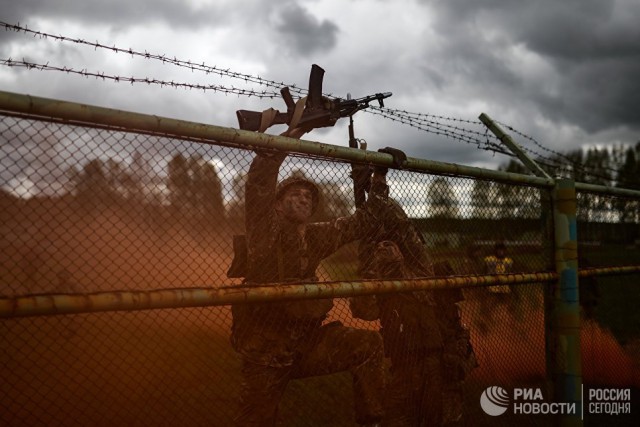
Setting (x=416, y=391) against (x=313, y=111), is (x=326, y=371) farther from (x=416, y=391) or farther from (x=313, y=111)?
(x=313, y=111)

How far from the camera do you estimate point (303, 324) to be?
9.48ft

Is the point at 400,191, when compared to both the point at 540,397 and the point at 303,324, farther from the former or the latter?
the point at 540,397

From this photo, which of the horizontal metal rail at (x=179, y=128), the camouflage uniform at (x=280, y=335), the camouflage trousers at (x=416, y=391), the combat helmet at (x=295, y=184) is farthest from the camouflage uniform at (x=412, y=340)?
the horizontal metal rail at (x=179, y=128)

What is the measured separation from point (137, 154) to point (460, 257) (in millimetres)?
2541

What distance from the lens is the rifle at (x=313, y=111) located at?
2344mm

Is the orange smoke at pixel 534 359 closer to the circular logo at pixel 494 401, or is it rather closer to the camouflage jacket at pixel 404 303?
the circular logo at pixel 494 401

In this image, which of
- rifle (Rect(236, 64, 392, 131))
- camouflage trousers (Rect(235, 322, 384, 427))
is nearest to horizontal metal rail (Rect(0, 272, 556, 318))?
camouflage trousers (Rect(235, 322, 384, 427))

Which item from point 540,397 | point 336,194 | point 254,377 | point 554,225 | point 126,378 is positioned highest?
point 336,194

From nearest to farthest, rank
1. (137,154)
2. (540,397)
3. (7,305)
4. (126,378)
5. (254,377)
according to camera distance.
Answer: (7,305)
(137,154)
(254,377)
(540,397)
(126,378)

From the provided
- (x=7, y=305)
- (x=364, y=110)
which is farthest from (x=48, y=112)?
(x=364, y=110)

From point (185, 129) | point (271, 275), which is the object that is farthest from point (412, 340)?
point (185, 129)

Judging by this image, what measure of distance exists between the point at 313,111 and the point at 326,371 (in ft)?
5.48

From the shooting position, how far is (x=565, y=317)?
3293mm

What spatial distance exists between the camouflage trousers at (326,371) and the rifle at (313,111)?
134 cm
